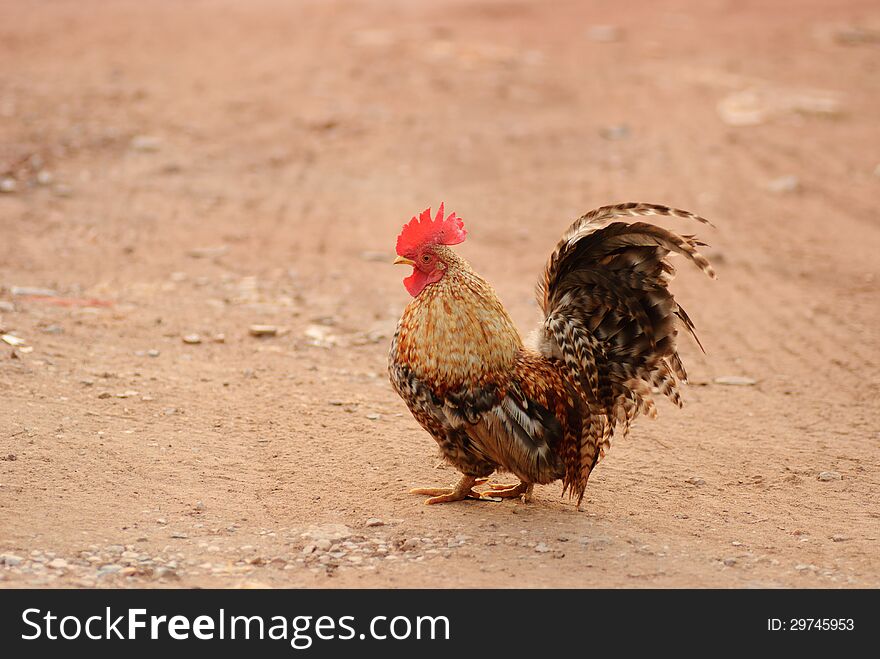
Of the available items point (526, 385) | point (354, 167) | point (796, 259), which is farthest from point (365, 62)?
point (526, 385)

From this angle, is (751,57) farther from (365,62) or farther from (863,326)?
(863,326)

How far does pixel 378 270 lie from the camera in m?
11.1

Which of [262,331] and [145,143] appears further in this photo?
[145,143]

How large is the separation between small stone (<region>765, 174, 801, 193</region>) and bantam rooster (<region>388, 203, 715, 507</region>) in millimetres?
8431

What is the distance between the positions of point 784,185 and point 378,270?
20.2 feet

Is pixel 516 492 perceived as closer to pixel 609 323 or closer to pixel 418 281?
pixel 609 323

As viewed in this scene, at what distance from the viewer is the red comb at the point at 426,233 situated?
627 centimetres

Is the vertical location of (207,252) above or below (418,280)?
above

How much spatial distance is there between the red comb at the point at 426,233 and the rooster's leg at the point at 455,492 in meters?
1.48

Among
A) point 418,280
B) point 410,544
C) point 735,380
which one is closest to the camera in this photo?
point 410,544

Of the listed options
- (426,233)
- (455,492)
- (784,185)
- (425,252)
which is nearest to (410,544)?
(455,492)

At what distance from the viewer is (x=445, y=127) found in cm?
1544

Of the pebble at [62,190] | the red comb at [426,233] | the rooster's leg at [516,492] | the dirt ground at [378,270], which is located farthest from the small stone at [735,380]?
the pebble at [62,190]

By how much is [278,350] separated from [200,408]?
55.9 inches
